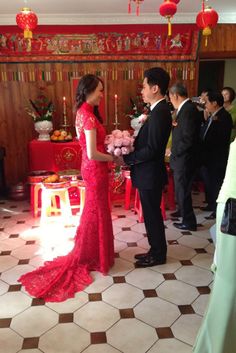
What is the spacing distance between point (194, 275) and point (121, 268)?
25.0 inches

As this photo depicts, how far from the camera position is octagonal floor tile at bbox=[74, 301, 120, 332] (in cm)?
220

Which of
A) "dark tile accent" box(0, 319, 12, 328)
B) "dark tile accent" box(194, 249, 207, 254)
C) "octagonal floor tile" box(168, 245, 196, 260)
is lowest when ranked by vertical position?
"dark tile accent" box(194, 249, 207, 254)

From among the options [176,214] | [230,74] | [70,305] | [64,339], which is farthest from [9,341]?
[230,74]

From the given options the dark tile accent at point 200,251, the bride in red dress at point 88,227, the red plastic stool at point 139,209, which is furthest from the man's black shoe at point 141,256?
the red plastic stool at point 139,209

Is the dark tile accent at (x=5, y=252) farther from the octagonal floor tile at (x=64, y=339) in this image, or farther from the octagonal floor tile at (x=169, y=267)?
the octagonal floor tile at (x=169, y=267)

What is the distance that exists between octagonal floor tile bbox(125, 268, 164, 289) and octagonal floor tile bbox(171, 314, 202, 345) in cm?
43

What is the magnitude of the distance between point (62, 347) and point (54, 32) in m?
4.51

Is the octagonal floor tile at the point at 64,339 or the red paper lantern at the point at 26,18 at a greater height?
the red paper lantern at the point at 26,18

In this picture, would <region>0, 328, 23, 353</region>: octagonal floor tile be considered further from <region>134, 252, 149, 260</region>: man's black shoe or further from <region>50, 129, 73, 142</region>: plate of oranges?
<region>50, 129, 73, 142</region>: plate of oranges

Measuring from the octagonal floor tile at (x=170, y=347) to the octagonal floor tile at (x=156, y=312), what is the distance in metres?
0.15

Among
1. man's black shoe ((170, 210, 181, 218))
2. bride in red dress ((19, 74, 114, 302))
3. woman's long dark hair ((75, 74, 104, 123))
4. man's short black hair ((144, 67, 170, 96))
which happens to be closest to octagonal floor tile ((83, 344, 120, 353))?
bride in red dress ((19, 74, 114, 302))

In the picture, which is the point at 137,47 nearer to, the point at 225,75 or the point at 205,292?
the point at 225,75

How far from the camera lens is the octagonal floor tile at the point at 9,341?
2020 mm

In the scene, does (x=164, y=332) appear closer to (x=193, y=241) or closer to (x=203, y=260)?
(x=203, y=260)
